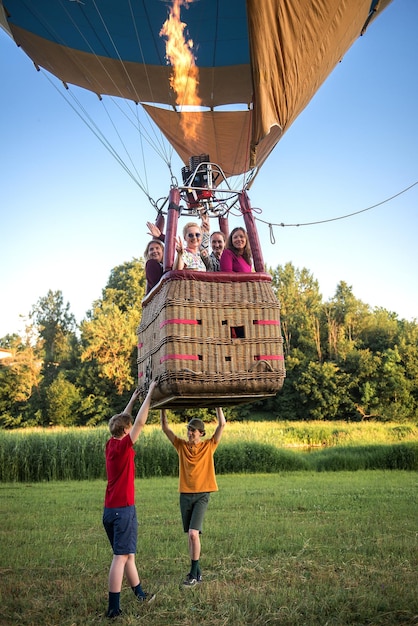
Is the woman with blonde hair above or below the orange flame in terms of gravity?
below

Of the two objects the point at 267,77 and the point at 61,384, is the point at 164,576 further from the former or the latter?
the point at 61,384

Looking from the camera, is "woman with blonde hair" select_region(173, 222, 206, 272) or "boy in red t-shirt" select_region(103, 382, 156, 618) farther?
"woman with blonde hair" select_region(173, 222, 206, 272)

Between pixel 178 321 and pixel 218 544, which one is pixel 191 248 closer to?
pixel 178 321

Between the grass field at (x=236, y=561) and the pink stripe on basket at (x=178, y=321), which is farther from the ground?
the pink stripe on basket at (x=178, y=321)

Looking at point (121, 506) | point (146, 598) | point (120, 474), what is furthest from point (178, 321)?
point (146, 598)

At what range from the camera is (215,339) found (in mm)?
4254

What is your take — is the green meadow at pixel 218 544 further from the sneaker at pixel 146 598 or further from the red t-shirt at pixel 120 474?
the red t-shirt at pixel 120 474

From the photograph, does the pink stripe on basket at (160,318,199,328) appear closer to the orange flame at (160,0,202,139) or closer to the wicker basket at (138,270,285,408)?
the wicker basket at (138,270,285,408)

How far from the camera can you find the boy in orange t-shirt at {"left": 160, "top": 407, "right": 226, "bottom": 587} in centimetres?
514

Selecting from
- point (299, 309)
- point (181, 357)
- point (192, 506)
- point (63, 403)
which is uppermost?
point (299, 309)

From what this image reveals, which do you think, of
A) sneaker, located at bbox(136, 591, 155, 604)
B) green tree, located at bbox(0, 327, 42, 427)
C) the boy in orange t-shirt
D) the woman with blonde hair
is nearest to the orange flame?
the woman with blonde hair

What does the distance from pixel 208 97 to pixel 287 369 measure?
28.4 meters

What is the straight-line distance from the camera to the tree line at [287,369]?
34.0m

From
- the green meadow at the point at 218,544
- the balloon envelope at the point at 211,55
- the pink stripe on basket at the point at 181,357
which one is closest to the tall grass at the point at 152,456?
the green meadow at the point at 218,544
